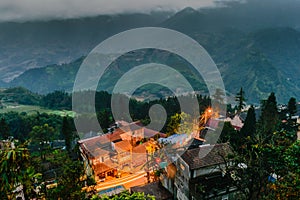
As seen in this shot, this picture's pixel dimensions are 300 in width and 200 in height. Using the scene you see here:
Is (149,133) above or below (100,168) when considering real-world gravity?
above

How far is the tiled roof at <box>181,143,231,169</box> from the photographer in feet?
51.4

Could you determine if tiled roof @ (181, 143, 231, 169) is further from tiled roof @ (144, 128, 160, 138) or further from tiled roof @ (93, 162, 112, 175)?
tiled roof @ (144, 128, 160, 138)

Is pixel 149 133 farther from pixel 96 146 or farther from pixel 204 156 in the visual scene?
pixel 204 156

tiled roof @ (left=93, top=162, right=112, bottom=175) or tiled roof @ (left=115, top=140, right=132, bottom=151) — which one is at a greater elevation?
tiled roof @ (left=115, top=140, right=132, bottom=151)

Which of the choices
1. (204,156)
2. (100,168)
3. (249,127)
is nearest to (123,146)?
(100,168)

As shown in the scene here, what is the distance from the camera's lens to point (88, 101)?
7744 centimetres

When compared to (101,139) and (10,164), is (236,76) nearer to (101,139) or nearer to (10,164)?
(101,139)

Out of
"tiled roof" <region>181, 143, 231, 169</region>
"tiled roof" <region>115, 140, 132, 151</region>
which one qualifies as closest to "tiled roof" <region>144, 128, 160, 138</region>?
"tiled roof" <region>115, 140, 132, 151</region>

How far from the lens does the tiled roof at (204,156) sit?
15.7 m

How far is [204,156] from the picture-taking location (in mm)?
16312

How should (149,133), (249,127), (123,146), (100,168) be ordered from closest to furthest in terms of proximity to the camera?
(249,127), (100,168), (123,146), (149,133)

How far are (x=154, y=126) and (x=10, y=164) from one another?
102 feet

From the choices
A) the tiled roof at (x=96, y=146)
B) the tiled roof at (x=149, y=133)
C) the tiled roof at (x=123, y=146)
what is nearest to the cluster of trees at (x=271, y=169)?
the tiled roof at (x=123, y=146)

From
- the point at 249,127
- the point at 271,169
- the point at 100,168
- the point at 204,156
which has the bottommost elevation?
the point at 100,168
